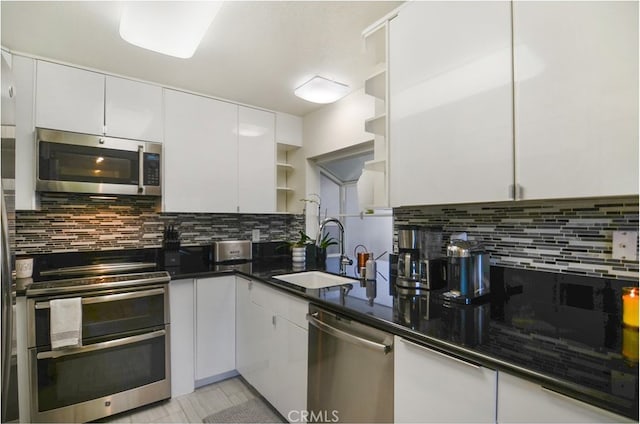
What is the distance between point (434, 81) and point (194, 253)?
2.30 m

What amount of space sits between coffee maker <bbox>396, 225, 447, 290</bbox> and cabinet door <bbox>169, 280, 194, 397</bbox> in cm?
146

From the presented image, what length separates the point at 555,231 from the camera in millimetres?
1373

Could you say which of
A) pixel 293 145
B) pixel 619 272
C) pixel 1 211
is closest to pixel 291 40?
pixel 293 145

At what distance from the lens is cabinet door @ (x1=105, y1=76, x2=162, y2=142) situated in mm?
2277

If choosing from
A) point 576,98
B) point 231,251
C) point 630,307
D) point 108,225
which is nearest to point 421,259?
point 630,307

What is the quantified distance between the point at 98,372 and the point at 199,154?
162 cm

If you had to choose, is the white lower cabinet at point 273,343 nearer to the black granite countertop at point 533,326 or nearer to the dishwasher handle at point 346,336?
the dishwasher handle at point 346,336

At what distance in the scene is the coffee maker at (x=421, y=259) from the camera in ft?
5.35

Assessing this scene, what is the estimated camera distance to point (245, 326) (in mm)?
2305

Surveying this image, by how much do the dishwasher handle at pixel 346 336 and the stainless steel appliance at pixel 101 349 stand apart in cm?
114

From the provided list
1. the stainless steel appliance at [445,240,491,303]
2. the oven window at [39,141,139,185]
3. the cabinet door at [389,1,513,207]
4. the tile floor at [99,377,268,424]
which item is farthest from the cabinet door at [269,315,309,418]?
the oven window at [39,141,139,185]

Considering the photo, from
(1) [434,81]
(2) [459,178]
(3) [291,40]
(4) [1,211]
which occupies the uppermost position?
(3) [291,40]

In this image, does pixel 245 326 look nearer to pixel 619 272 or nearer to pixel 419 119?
pixel 419 119

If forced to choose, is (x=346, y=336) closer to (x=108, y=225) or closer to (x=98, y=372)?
(x=98, y=372)
